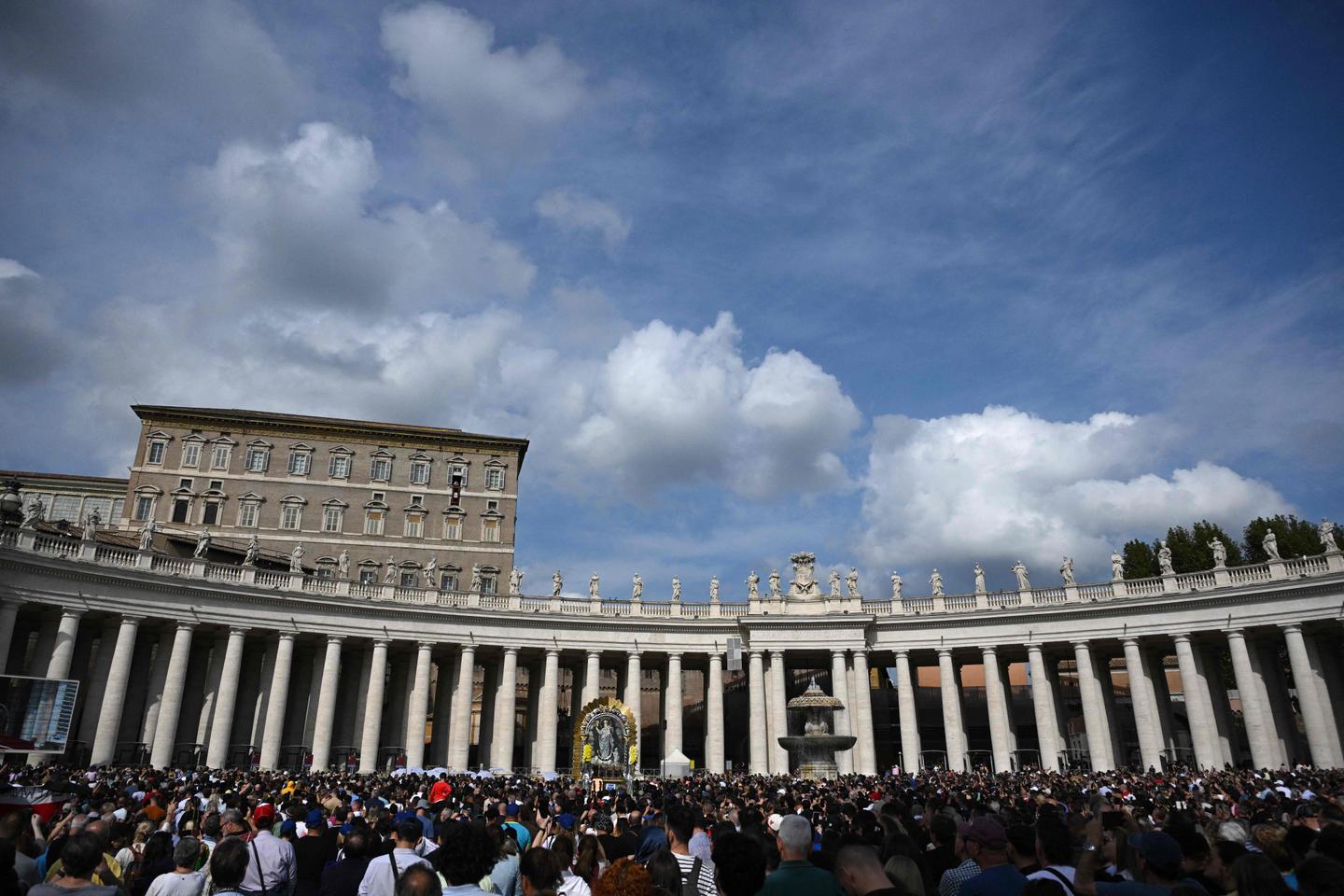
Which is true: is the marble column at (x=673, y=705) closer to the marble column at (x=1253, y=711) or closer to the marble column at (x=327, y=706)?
the marble column at (x=327, y=706)

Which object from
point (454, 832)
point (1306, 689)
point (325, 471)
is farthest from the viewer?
point (325, 471)

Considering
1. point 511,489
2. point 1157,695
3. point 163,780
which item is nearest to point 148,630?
point 163,780

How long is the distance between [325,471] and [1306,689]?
72947 mm

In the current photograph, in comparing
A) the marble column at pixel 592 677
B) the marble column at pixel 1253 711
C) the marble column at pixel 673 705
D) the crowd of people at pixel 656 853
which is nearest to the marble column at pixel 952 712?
the marble column at pixel 1253 711

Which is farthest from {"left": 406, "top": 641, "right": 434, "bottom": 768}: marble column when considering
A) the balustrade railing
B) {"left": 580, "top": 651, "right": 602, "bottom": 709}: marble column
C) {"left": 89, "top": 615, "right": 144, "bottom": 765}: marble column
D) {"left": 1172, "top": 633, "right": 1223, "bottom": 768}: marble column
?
{"left": 1172, "top": 633, "right": 1223, "bottom": 768}: marble column

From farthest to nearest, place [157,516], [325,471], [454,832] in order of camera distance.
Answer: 1. [325,471]
2. [157,516]
3. [454,832]

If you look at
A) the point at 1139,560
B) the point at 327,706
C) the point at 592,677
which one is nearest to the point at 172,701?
the point at 327,706

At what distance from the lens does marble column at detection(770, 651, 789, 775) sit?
2244 inches

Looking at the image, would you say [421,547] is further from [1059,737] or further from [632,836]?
[632,836]

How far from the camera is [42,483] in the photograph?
7812cm

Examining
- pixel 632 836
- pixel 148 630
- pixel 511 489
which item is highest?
pixel 511 489

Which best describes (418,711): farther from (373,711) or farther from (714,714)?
(714,714)

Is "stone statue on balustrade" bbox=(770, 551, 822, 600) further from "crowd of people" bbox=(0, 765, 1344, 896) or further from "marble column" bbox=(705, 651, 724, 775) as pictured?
"crowd of people" bbox=(0, 765, 1344, 896)

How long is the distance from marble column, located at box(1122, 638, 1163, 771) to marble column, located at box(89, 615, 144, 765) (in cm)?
5913
